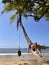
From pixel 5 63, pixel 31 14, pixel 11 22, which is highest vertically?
pixel 31 14

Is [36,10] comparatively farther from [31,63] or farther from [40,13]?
[31,63]

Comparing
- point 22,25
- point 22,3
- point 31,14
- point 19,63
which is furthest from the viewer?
point 19,63

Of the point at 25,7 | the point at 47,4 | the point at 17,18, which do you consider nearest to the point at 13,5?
the point at 25,7

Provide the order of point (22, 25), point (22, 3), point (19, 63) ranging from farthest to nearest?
point (19, 63) < point (22, 25) < point (22, 3)

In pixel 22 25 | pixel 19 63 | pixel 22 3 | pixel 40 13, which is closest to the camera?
pixel 22 3

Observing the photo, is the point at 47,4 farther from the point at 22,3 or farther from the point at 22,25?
the point at 22,25

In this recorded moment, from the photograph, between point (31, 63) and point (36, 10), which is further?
point (31, 63)

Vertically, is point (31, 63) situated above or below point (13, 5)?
below

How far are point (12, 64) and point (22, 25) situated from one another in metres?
3.66

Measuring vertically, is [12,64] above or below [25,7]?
below

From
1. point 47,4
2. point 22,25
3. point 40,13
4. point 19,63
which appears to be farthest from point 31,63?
point 47,4

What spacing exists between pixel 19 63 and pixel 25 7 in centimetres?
825

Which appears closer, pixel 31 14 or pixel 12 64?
pixel 31 14

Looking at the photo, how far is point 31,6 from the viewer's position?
1823 cm
